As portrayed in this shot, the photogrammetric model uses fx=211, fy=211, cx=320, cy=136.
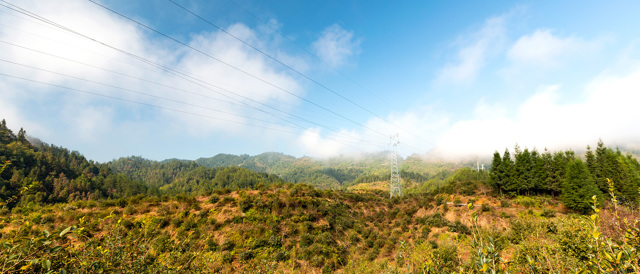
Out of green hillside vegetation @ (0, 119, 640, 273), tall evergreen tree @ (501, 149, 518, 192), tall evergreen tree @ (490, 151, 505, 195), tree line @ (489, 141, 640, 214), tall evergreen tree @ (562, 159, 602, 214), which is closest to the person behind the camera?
green hillside vegetation @ (0, 119, 640, 273)

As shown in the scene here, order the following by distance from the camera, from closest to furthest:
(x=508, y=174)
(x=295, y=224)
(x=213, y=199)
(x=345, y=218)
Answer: (x=295, y=224)
(x=213, y=199)
(x=345, y=218)
(x=508, y=174)

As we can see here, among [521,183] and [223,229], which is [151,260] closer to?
[223,229]

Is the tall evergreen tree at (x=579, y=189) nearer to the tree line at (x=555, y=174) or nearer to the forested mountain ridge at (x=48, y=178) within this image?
the tree line at (x=555, y=174)

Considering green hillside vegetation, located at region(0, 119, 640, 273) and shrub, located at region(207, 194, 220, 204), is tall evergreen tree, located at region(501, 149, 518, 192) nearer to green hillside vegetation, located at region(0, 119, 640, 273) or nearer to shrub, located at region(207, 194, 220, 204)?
green hillside vegetation, located at region(0, 119, 640, 273)

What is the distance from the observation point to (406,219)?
40.7 metres

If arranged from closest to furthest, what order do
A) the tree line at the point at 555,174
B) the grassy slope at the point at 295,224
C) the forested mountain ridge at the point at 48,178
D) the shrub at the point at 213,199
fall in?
the grassy slope at the point at 295,224, the shrub at the point at 213,199, the tree line at the point at 555,174, the forested mountain ridge at the point at 48,178

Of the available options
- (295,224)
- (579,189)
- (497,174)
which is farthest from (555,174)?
(295,224)

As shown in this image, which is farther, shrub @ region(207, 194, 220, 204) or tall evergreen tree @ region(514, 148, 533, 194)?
tall evergreen tree @ region(514, 148, 533, 194)

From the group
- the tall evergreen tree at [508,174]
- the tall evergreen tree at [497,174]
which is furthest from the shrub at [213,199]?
the tall evergreen tree at [508,174]

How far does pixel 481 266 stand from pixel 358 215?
133ft

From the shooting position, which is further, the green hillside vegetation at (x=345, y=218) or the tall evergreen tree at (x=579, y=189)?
the tall evergreen tree at (x=579, y=189)

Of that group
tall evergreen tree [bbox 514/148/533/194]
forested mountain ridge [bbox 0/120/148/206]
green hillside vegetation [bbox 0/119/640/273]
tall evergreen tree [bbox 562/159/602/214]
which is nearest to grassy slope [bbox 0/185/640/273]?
green hillside vegetation [bbox 0/119/640/273]

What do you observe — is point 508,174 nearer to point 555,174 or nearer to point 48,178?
point 555,174

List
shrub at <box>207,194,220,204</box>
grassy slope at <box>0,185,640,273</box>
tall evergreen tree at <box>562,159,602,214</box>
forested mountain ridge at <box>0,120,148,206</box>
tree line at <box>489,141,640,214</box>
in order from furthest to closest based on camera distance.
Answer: forested mountain ridge at <box>0,120,148,206</box> < tree line at <box>489,141,640,214</box> < shrub at <box>207,194,220,204</box> < tall evergreen tree at <box>562,159,602,214</box> < grassy slope at <box>0,185,640,273</box>
